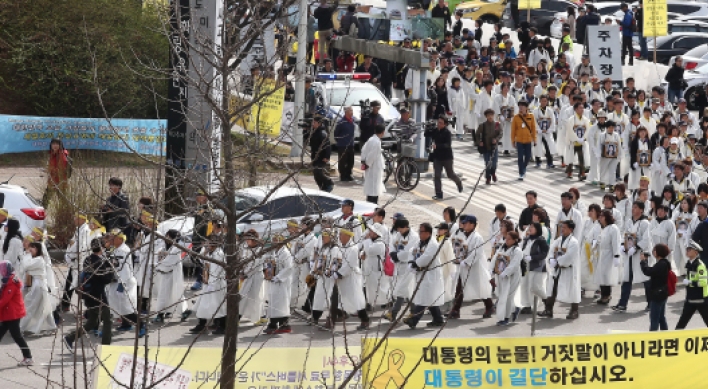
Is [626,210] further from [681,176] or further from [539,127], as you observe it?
[539,127]

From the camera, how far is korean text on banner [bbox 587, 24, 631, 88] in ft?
103

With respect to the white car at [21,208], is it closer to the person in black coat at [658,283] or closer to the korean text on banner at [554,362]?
the korean text on banner at [554,362]

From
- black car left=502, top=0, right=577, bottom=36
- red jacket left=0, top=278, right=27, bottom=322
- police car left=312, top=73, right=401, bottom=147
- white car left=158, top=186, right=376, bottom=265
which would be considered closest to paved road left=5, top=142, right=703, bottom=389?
red jacket left=0, top=278, right=27, bottom=322

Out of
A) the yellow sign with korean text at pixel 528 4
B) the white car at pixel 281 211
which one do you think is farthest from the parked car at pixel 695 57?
the white car at pixel 281 211

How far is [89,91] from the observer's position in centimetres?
2736

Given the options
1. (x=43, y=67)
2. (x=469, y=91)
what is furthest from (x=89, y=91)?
(x=469, y=91)

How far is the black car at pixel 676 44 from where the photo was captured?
38750 mm

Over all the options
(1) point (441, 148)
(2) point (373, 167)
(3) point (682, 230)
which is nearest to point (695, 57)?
(1) point (441, 148)

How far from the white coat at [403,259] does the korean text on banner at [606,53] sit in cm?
1463

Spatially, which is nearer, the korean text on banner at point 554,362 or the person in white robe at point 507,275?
the korean text on banner at point 554,362

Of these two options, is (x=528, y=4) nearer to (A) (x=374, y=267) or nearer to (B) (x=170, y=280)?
(A) (x=374, y=267)

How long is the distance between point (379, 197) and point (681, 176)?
5.59 m

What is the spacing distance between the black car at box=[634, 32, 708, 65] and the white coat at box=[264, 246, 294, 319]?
23.9 metres

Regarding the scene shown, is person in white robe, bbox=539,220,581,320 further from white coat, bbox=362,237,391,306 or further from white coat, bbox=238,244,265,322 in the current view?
white coat, bbox=238,244,265,322
